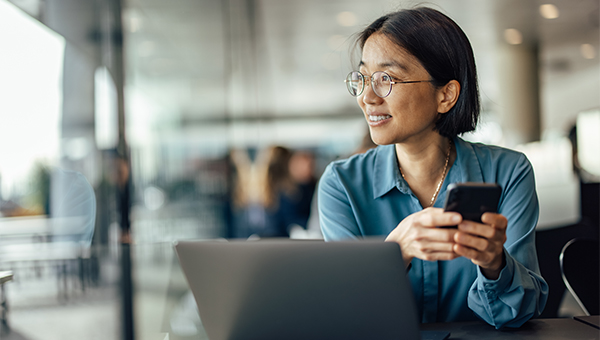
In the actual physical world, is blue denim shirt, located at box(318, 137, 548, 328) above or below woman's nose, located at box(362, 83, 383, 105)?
below

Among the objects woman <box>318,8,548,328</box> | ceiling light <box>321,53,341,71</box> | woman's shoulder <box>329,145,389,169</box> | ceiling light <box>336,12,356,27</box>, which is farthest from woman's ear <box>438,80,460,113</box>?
ceiling light <box>321,53,341,71</box>

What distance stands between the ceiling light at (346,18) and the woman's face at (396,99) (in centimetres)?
622

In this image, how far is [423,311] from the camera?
1279 mm

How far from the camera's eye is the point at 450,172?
1350 mm

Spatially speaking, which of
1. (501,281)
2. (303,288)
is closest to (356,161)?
(501,281)

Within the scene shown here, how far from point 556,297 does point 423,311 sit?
2.53 feet

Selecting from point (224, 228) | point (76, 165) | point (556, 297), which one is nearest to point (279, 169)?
point (224, 228)

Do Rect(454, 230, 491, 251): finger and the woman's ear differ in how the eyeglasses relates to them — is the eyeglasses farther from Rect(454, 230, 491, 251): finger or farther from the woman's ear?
Rect(454, 230, 491, 251): finger

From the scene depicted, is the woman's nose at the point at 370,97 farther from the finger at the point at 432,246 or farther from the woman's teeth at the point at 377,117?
the finger at the point at 432,246

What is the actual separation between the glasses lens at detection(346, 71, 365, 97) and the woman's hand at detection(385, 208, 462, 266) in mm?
485

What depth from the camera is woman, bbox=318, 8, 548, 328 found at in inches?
49.2

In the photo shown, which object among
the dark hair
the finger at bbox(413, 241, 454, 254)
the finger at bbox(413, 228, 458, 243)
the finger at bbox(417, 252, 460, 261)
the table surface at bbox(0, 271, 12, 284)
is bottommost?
the table surface at bbox(0, 271, 12, 284)

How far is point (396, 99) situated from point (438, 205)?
32cm

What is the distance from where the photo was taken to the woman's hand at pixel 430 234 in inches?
33.2
